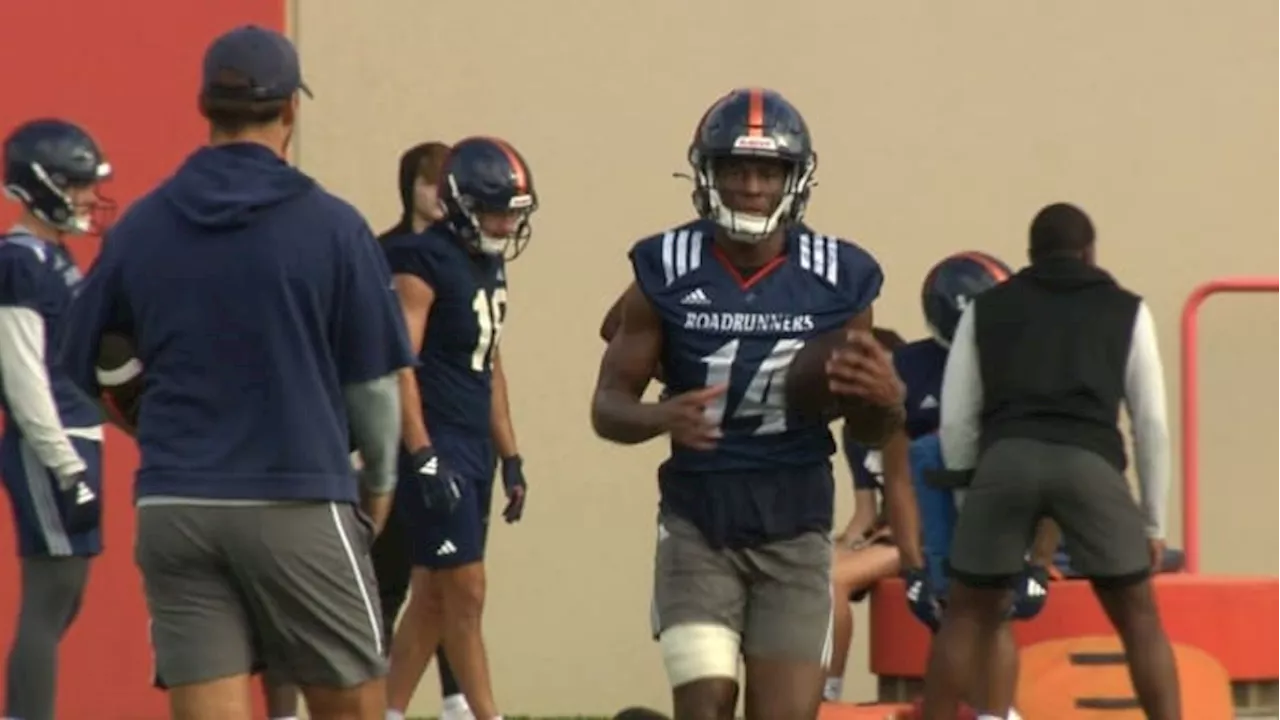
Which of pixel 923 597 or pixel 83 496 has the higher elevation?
pixel 83 496

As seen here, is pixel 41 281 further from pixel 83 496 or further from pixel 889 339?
pixel 889 339

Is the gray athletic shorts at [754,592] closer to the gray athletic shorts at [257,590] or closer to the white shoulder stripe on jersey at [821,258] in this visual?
the white shoulder stripe on jersey at [821,258]

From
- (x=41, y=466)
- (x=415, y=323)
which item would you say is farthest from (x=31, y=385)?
(x=415, y=323)

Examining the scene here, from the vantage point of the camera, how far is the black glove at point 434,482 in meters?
9.70

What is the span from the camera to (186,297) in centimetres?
646

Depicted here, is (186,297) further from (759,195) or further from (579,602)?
(579,602)

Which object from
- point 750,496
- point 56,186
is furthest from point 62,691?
point 750,496

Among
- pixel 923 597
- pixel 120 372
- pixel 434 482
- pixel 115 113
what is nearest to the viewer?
pixel 120 372

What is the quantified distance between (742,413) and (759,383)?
0.08 meters

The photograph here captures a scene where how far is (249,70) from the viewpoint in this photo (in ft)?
21.4

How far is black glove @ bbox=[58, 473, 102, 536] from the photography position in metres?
9.20

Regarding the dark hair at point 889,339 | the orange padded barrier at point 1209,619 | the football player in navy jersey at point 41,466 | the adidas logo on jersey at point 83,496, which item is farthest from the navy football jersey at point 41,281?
the orange padded barrier at point 1209,619

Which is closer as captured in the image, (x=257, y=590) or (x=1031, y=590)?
(x=257, y=590)

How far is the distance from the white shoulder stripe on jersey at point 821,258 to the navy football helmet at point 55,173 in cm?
278
